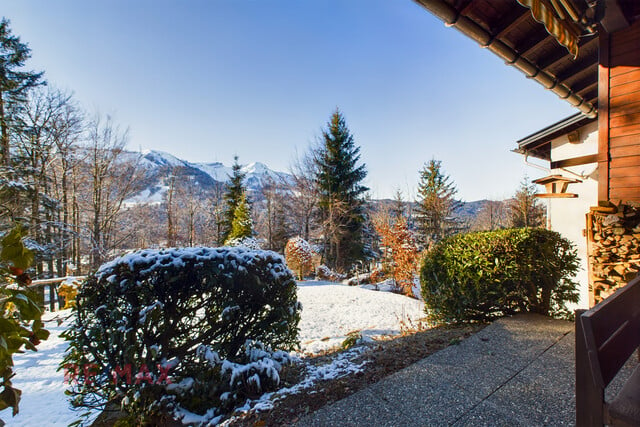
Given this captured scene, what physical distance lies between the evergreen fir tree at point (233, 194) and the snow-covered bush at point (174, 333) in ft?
54.6

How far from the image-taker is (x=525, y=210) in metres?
19.5

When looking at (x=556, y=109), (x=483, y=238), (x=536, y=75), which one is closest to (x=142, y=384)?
(x=483, y=238)

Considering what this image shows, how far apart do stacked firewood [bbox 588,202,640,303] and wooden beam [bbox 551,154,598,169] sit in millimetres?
2928

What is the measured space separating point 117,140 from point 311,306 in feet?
40.2

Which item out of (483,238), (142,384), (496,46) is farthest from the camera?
(483,238)

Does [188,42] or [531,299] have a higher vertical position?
[188,42]

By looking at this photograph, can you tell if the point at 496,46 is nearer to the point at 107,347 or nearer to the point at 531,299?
the point at 531,299

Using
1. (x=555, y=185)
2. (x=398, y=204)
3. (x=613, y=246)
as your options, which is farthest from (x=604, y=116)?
(x=398, y=204)

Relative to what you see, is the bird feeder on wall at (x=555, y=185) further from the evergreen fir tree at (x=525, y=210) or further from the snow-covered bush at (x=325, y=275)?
the evergreen fir tree at (x=525, y=210)

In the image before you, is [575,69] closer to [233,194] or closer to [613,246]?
[613,246]

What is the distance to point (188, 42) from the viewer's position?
6.11 m

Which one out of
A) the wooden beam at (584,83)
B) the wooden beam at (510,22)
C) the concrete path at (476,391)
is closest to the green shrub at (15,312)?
the concrete path at (476,391)

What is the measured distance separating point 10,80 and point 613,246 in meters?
16.4

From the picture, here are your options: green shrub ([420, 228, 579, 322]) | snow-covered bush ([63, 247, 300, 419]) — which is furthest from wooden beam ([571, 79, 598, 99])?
snow-covered bush ([63, 247, 300, 419])
